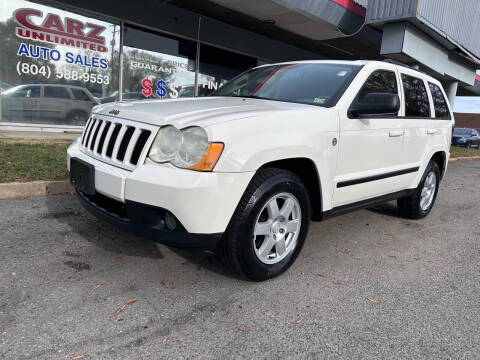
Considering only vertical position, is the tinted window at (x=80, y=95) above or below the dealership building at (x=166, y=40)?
below

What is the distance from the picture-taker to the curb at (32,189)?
14.0 feet

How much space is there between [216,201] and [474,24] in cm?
1414

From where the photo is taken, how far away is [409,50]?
10273mm

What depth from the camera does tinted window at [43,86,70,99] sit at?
8523mm

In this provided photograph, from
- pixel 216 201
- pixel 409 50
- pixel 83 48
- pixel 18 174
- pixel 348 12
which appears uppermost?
pixel 348 12

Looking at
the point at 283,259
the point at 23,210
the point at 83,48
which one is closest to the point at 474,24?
the point at 83,48

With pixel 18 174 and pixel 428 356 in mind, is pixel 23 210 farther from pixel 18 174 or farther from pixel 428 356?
pixel 428 356

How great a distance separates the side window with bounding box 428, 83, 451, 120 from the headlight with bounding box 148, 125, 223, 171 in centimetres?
350

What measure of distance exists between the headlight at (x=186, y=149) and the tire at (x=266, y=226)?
0.38 meters

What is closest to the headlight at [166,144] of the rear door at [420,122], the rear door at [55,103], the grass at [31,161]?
the rear door at [420,122]

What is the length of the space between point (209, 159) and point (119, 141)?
74 centimetres

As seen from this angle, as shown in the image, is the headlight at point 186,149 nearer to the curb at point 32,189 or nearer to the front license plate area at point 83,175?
the front license plate area at point 83,175

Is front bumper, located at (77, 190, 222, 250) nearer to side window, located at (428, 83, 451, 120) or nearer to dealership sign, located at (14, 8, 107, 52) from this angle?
side window, located at (428, 83, 451, 120)

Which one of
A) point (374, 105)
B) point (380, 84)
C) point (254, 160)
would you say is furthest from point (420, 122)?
point (254, 160)
